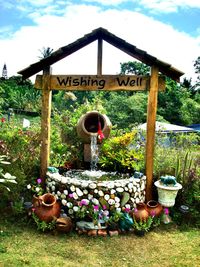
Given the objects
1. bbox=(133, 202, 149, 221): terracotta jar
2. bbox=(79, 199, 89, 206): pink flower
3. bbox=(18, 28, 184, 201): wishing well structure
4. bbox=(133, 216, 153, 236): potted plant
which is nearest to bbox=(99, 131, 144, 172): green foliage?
bbox=(18, 28, 184, 201): wishing well structure

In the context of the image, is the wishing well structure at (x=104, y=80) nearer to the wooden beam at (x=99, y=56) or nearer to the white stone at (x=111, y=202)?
the wooden beam at (x=99, y=56)

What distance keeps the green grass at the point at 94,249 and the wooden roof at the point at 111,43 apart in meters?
2.85

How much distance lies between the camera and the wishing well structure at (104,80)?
6.12m

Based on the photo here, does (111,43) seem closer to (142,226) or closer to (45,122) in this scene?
(45,122)

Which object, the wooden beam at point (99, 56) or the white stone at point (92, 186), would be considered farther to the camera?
the wooden beam at point (99, 56)

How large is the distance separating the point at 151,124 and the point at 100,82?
1.23m

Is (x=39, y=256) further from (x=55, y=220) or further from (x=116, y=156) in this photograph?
(x=116, y=156)

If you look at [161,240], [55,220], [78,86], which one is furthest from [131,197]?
[78,86]

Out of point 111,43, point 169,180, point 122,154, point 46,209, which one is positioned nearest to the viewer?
point 46,209

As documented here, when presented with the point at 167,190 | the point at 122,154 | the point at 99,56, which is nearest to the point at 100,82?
the point at 99,56

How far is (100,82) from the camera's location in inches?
245

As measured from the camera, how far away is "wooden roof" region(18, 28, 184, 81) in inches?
240

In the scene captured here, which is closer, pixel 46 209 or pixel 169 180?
Answer: pixel 46 209

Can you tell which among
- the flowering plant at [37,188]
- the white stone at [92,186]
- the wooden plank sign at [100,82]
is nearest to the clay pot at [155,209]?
the white stone at [92,186]
